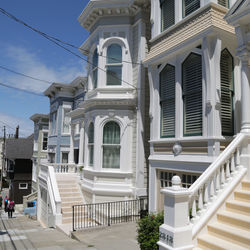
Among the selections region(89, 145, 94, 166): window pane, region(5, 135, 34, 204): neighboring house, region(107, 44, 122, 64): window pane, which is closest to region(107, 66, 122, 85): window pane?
region(107, 44, 122, 64): window pane

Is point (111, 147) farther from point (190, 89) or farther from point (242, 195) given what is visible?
point (242, 195)

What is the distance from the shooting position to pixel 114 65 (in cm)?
1216

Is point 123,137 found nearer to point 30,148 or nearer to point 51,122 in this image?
A: point 51,122

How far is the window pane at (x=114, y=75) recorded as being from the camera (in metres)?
12.2

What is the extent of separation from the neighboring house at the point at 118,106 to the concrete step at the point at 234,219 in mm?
6408

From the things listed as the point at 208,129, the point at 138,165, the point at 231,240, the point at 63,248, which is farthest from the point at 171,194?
the point at 138,165

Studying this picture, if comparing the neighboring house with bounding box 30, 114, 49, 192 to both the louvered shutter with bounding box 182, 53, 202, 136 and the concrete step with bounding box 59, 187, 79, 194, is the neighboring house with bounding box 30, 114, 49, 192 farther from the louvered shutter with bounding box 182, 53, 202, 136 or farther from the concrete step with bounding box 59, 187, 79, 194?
the louvered shutter with bounding box 182, 53, 202, 136

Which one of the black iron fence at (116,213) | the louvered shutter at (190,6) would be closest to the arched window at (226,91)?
the louvered shutter at (190,6)

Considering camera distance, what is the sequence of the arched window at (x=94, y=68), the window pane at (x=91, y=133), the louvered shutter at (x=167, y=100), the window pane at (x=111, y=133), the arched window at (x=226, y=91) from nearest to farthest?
the arched window at (x=226, y=91) < the louvered shutter at (x=167, y=100) < the window pane at (x=111, y=133) < the window pane at (x=91, y=133) < the arched window at (x=94, y=68)

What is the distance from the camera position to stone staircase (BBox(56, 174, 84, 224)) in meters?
11.6

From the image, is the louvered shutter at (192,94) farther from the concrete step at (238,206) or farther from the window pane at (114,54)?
the window pane at (114,54)

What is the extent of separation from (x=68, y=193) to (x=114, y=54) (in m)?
7.72

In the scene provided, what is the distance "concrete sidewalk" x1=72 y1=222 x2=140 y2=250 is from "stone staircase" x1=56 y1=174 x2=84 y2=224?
3.00 meters

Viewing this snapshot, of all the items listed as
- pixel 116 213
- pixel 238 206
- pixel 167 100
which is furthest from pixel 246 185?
pixel 116 213
